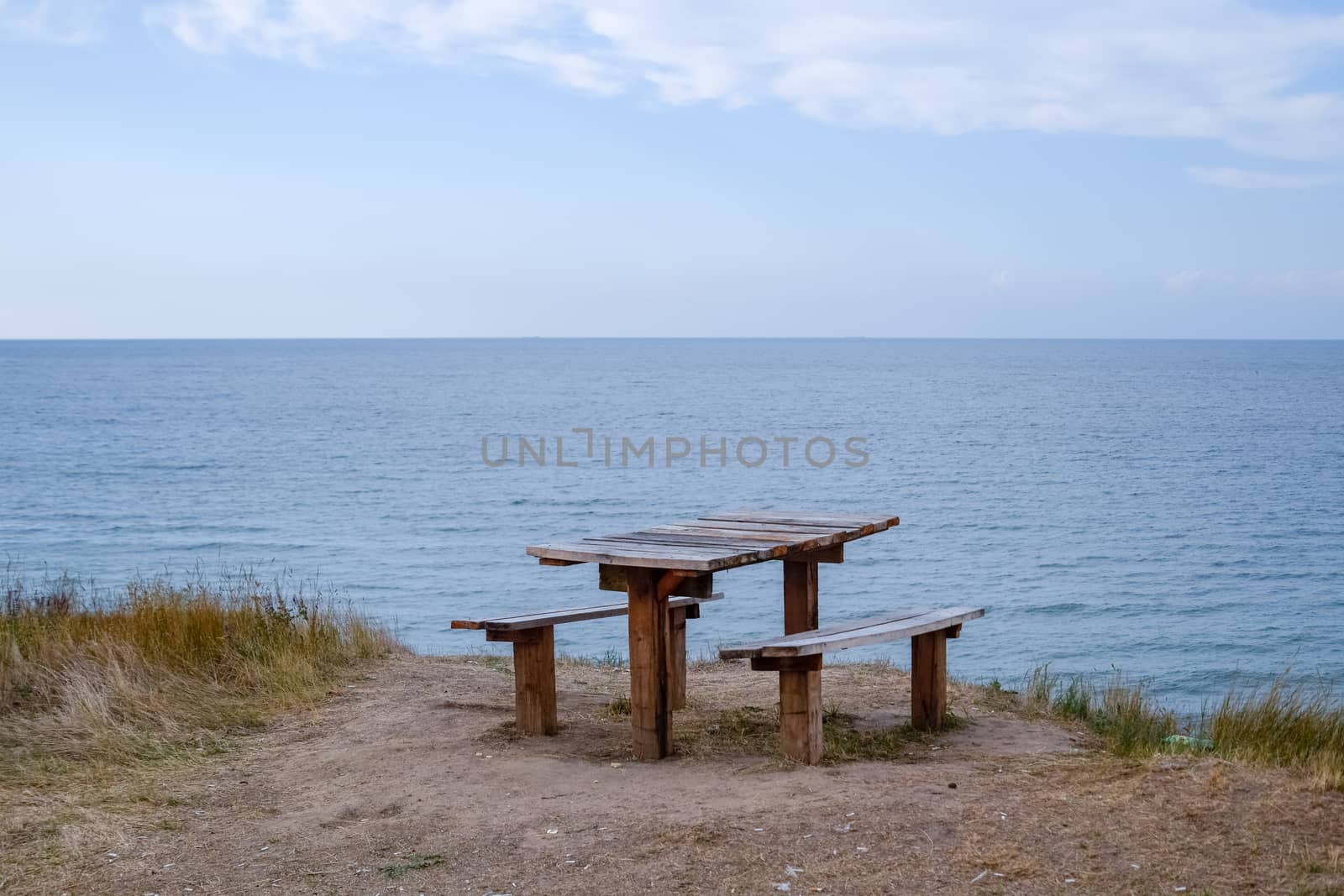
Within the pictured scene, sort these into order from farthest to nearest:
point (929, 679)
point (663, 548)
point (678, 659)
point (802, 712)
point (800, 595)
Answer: point (678, 659)
point (800, 595)
point (929, 679)
point (663, 548)
point (802, 712)

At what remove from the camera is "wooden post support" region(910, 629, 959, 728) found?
20.7 feet

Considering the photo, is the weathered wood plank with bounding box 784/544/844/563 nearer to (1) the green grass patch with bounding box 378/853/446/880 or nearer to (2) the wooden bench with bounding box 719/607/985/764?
(2) the wooden bench with bounding box 719/607/985/764

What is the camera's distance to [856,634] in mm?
5531

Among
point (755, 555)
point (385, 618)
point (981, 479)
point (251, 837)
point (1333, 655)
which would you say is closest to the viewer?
point (251, 837)

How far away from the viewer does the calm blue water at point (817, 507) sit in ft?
55.9

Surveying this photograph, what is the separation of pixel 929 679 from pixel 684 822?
214cm

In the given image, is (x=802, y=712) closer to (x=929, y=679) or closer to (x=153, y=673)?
(x=929, y=679)

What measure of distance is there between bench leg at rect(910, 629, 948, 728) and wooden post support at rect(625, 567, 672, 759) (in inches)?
56.0

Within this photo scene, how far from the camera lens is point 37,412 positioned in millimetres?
66000

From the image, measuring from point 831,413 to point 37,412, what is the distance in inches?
1699

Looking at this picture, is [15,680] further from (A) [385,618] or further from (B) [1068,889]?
(A) [385,618]

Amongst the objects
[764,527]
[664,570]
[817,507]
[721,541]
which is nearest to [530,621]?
[664,570]

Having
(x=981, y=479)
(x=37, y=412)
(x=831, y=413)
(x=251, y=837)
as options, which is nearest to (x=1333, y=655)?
(x=251, y=837)

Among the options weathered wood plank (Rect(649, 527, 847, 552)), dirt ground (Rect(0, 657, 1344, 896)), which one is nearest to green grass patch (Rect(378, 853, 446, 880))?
dirt ground (Rect(0, 657, 1344, 896))
